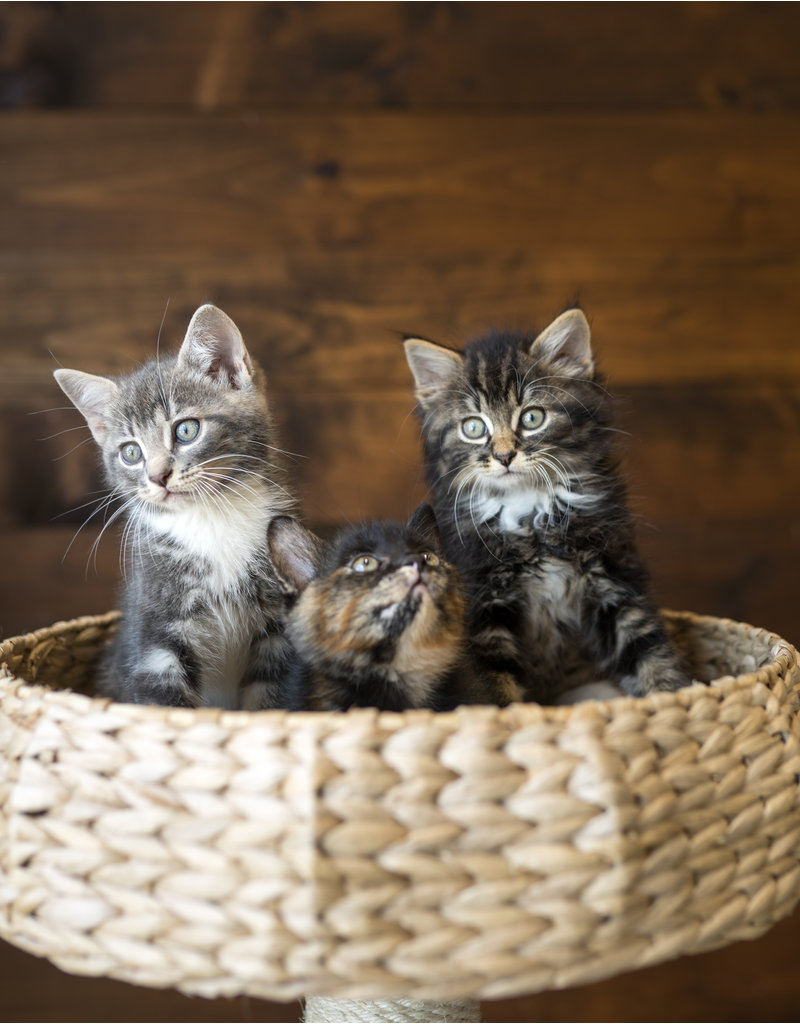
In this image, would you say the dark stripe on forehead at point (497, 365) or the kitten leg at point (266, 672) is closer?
the kitten leg at point (266, 672)

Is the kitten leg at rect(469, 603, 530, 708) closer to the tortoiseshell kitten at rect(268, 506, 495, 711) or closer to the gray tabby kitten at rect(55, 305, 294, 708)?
the tortoiseshell kitten at rect(268, 506, 495, 711)

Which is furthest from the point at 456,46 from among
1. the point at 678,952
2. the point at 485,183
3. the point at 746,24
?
the point at 678,952

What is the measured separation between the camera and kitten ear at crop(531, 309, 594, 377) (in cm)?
142

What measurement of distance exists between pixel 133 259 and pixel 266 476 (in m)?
1.09

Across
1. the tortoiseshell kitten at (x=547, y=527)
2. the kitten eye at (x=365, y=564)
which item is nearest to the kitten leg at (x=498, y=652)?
the tortoiseshell kitten at (x=547, y=527)

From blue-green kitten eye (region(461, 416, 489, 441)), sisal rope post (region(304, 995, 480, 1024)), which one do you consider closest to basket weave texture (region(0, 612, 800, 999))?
sisal rope post (region(304, 995, 480, 1024))

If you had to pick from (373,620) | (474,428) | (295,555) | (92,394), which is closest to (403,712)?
(373,620)

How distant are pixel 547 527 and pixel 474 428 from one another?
0.18 meters

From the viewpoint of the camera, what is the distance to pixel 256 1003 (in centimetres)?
239

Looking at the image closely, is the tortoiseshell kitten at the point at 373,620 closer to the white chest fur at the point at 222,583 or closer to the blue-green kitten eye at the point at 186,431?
the white chest fur at the point at 222,583

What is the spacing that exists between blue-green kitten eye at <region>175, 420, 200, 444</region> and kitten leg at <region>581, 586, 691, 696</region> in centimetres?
63

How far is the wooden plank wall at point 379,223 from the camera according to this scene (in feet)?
7.23

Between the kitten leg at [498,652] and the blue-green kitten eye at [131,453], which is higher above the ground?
the blue-green kitten eye at [131,453]

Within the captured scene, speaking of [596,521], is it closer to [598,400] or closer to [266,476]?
[598,400]
